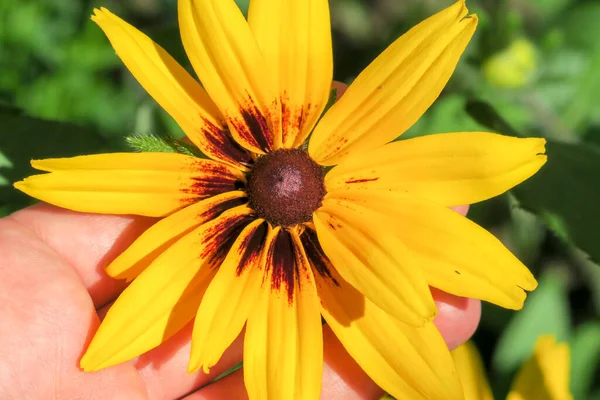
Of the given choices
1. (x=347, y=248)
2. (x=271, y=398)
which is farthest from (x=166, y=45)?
(x=271, y=398)

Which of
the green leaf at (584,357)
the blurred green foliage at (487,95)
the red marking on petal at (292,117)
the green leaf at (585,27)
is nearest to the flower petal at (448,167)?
the red marking on petal at (292,117)

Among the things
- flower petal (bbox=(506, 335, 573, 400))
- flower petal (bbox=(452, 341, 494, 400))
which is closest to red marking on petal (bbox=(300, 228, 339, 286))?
flower petal (bbox=(452, 341, 494, 400))

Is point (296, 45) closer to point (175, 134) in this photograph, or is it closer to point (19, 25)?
point (175, 134)

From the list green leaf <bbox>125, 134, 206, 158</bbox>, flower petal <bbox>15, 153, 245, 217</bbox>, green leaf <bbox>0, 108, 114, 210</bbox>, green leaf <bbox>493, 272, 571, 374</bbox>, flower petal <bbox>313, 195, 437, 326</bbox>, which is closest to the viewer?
flower petal <bbox>313, 195, 437, 326</bbox>

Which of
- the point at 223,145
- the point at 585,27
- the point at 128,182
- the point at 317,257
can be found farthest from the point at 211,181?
the point at 585,27

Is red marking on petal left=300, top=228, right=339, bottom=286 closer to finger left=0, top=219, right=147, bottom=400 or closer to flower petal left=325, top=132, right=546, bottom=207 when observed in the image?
flower petal left=325, top=132, right=546, bottom=207
